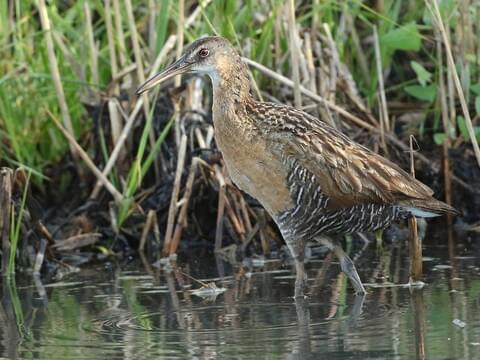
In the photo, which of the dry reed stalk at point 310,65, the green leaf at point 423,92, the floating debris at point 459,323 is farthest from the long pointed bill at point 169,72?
the green leaf at point 423,92

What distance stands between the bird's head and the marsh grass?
0.97 meters

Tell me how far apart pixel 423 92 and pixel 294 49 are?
3.87 ft

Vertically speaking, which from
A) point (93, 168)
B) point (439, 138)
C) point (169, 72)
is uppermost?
point (169, 72)

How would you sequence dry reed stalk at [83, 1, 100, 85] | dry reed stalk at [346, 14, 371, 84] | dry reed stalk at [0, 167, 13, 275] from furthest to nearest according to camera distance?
dry reed stalk at [346, 14, 371, 84], dry reed stalk at [83, 1, 100, 85], dry reed stalk at [0, 167, 13, 275]

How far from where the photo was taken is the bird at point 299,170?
588 centimetres

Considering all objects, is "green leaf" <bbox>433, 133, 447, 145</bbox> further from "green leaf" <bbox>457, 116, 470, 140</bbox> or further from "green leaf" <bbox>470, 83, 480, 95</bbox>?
"green leaf" <bbox>470, 83, 480, 95</bbox>

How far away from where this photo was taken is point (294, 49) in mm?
7078

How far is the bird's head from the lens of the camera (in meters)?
6.10

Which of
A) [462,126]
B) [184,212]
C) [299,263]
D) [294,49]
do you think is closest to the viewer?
[299,263]

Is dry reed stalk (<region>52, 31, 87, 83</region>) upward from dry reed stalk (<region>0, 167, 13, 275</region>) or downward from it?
upward

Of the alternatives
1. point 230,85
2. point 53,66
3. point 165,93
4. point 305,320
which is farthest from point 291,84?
point 305,320

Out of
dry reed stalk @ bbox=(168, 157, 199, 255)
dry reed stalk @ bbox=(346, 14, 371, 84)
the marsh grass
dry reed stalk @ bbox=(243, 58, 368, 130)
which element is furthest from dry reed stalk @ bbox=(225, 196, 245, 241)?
dry reed stalk @ bbox=(346, 14, 371, 84)

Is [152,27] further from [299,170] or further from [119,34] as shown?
[299,170]

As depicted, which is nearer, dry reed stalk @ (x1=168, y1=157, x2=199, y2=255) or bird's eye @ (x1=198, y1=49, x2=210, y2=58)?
bird's eye @ (x1=198, y1=49, x2=210, y2=58)
